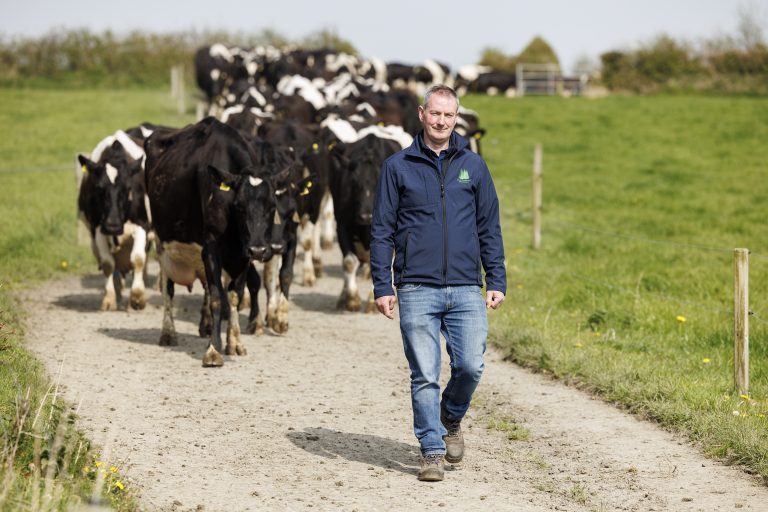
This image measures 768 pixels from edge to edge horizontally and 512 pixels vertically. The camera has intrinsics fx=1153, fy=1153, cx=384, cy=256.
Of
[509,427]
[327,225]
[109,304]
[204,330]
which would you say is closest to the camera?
[509,427]

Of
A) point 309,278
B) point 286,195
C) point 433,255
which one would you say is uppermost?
point 433,255

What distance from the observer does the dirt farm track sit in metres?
6.44

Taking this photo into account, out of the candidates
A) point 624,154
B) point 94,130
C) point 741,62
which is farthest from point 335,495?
point 741,62

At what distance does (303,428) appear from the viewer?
26.1ft

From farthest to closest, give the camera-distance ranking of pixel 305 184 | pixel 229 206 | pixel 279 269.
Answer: pixel 279 269 → pixel 305 184 → pixel 229 206

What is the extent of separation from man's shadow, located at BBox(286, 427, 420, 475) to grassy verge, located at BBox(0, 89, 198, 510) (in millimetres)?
1396

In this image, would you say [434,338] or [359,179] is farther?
[359,179]

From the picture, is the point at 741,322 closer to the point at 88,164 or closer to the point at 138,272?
the point at 138,272

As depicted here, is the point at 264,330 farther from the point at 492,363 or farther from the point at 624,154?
the point at 624,154

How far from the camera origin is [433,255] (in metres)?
6.58

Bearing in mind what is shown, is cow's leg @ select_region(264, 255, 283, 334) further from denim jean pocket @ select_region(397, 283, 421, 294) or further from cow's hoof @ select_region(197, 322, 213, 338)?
denim jean pocket @ select_region(397, 283, 421, 294)

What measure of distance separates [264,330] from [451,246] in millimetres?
5580

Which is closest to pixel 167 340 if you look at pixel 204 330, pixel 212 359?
pixel 204 330

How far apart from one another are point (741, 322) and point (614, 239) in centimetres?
1026
